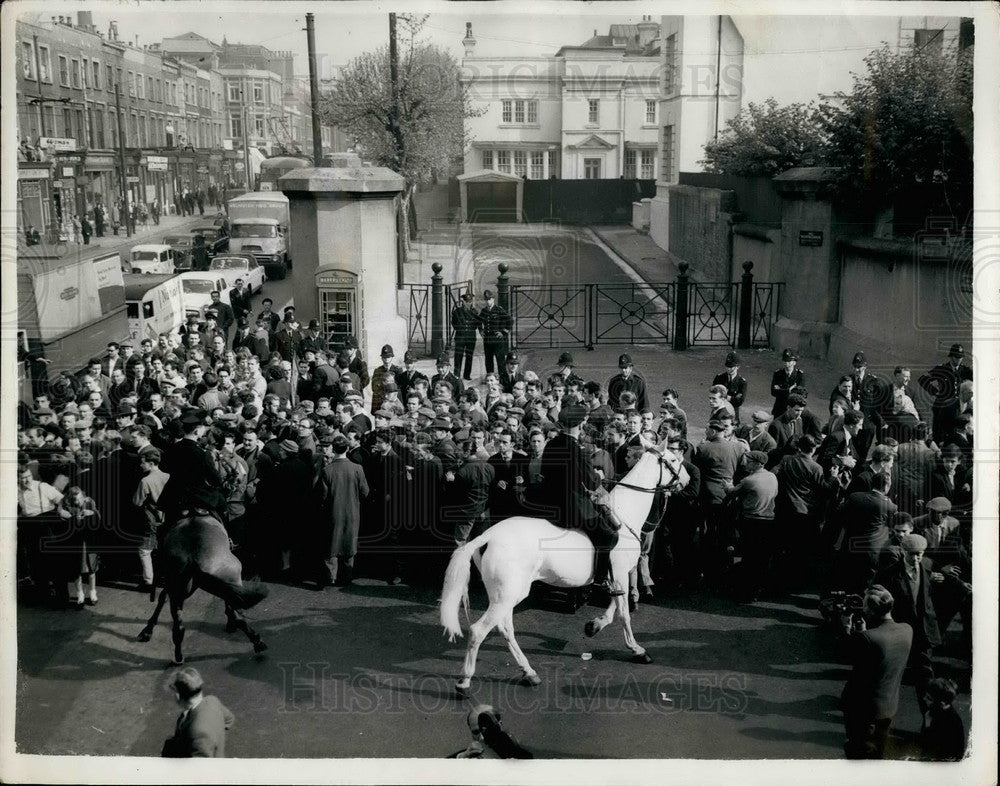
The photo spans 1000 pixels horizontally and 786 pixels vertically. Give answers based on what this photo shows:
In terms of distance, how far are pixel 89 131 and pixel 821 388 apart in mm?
36238

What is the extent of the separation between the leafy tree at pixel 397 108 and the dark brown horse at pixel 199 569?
27.8 m

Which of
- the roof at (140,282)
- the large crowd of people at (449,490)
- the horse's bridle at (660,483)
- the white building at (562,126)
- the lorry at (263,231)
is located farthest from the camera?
the white building at (562,126)

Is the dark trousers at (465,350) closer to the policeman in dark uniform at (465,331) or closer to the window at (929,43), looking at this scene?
the policeman in dark uniform at (465,331)

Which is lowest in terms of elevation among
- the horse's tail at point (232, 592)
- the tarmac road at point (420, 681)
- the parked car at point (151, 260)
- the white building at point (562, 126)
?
the tarmac road at point (420, 681)

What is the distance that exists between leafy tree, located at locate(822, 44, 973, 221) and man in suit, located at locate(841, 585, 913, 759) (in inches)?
365

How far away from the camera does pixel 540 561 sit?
25.6 feet

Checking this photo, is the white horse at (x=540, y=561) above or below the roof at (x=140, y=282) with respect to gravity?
below

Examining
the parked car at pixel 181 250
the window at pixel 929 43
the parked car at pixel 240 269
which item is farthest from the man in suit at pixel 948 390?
the parked car at pixel 181 250

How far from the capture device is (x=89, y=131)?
41750 mm

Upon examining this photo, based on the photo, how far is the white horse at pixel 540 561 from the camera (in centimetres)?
754

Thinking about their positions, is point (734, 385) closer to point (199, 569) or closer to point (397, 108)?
point (199, 569)

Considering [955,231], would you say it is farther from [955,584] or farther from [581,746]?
[581,746]

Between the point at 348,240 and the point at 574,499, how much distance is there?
9.49 m

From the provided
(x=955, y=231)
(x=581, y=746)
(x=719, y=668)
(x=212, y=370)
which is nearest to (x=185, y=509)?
(x=581, y=746)
